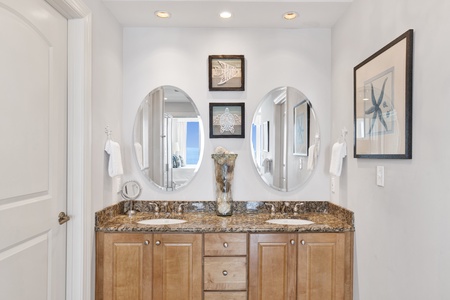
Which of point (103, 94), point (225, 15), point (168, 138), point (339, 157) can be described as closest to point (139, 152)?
point (168, 138)

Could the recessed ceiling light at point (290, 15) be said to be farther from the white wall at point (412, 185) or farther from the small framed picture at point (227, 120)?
the small framed picture at point (227, 120)

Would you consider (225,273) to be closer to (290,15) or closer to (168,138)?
(168,138)

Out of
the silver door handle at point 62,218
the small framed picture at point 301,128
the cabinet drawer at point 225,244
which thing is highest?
the small framed picture at point 301,128

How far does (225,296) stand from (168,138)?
4.41ft

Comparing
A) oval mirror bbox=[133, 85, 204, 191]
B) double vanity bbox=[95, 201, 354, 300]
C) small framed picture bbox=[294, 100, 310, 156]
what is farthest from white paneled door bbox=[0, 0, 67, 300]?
small framed picture bbox=[294, 100, 310, 156]

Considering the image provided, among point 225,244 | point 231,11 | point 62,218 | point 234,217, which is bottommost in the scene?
point 225,244

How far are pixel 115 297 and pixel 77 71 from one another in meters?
1.53

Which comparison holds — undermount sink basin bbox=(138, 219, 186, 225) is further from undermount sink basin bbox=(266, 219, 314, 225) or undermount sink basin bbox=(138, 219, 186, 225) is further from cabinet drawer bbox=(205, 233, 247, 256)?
undermount sink basin bbox=(266, 219, 314, 225)

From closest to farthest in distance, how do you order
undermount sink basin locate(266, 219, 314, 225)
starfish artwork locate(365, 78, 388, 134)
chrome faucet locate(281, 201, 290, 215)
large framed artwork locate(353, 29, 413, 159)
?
large framed artwork locate(353, 29, 413, 159)
starfish artwork locate(365, 78, 388, 134)
undermount sink basin locate(266, 219, 314, 225)
chrome faucet locate(281, 201, 290, 215)

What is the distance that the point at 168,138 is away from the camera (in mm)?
2645

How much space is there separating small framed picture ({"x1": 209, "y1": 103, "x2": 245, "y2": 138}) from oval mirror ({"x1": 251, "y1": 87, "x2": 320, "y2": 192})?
119 mm

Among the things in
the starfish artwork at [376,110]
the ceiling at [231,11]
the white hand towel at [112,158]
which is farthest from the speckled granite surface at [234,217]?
the ceiling at [231,11]

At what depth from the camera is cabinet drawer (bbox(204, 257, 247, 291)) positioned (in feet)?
6.79

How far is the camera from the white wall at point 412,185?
1.24m
